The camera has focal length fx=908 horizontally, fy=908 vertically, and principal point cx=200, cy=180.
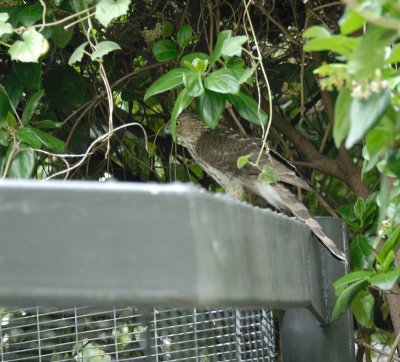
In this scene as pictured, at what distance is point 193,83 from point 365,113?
1362 millimetres

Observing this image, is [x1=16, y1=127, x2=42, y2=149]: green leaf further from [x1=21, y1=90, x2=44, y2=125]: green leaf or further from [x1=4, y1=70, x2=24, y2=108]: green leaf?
[x1=4, y1=70, x2=24, y2=108]: green leaf

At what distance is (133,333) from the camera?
6.05ft

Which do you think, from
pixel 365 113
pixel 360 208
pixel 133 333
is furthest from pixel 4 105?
pixel 365 113

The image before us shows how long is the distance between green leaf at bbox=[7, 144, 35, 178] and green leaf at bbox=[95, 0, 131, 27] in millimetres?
474

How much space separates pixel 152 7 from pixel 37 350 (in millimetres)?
1418

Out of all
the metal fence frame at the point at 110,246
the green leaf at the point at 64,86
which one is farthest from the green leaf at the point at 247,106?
the metal fence frame at the point at 110,246

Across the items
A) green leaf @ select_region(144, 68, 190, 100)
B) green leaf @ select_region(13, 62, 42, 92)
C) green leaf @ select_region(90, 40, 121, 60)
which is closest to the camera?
green leaf @ select_region(90, 40, 121, 60)

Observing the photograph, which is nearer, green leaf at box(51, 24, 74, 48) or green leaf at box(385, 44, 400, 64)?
green leaf at box(385, 44, 400, 64)

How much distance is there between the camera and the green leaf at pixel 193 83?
2234 millimetres

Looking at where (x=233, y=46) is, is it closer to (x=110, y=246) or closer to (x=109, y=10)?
(x=109, y=10)

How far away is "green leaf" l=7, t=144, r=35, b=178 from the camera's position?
2373 millimetres

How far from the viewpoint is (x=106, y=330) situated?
2.04m

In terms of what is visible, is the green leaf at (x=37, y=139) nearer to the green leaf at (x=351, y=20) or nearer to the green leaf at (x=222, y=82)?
the green leaf at (x=222, y=82)

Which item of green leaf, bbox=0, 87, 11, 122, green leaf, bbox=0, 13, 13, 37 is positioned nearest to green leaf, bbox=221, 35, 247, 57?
green leaf, bbox=0, 13, 13, 37
